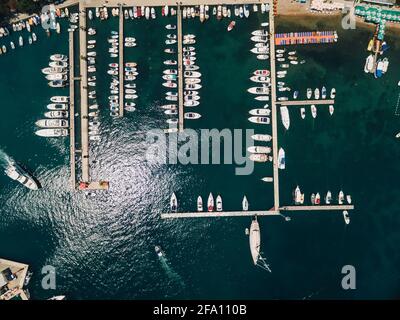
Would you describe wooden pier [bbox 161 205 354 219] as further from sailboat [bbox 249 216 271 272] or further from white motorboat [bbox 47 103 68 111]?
white motorboat [bbox 47 103 68 111]

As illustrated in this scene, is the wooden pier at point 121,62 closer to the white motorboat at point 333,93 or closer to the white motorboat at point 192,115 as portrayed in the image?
the white motorboat at point 192,115

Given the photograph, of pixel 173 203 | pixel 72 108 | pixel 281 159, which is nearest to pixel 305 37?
pixel 281 159

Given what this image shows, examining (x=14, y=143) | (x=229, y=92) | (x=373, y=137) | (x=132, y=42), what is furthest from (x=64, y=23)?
(x=373, y=137)

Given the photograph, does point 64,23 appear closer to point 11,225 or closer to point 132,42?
point 132,42

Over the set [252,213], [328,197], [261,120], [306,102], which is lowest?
[252,213]

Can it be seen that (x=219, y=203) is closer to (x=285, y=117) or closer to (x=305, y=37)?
(x=285, y=117)

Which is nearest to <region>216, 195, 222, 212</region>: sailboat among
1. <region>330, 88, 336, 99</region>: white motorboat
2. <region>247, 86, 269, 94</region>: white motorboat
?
<region>247, 86, 269, 94</region>: white motorboat
